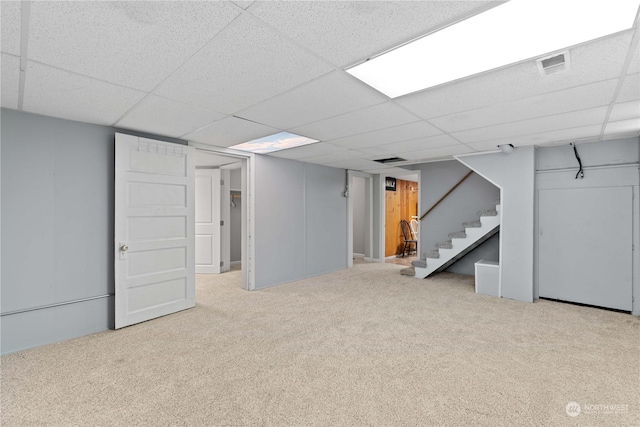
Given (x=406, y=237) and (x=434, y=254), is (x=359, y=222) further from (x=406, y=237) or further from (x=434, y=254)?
(x=434, y=254)

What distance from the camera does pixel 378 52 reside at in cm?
175

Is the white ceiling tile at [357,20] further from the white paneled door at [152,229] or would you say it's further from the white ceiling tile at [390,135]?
the white paneled door at [152,229]

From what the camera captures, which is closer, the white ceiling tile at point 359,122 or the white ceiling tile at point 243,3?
the white ceiling tile at point 243,3

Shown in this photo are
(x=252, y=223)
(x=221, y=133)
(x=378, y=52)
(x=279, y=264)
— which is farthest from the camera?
(x=279, y=264)

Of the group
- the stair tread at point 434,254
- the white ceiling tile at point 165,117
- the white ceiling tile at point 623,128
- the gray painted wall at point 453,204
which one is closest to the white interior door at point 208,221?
the white ceiling tile at point 165,117

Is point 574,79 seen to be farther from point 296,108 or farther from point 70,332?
point 70,332

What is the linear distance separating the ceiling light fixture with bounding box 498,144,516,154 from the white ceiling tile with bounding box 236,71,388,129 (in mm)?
2722

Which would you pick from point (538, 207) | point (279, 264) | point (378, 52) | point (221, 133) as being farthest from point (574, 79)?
point (279, 264)

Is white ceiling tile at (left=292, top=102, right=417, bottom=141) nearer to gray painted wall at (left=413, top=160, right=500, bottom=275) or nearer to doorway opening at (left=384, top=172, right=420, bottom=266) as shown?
gray painted wall at (left=413, top=160, right=500, bottom=275)

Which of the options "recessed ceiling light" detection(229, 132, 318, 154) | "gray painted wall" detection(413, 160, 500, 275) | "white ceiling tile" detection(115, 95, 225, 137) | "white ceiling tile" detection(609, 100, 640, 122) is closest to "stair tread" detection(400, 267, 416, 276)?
"gray painted wall" detection(413, 160, 500, 275)

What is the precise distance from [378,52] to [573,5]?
3.02 feet

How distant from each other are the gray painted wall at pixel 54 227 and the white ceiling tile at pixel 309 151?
2318mm

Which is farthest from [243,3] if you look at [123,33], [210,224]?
[210,224]

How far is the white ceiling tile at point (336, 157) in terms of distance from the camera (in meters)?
4.82
